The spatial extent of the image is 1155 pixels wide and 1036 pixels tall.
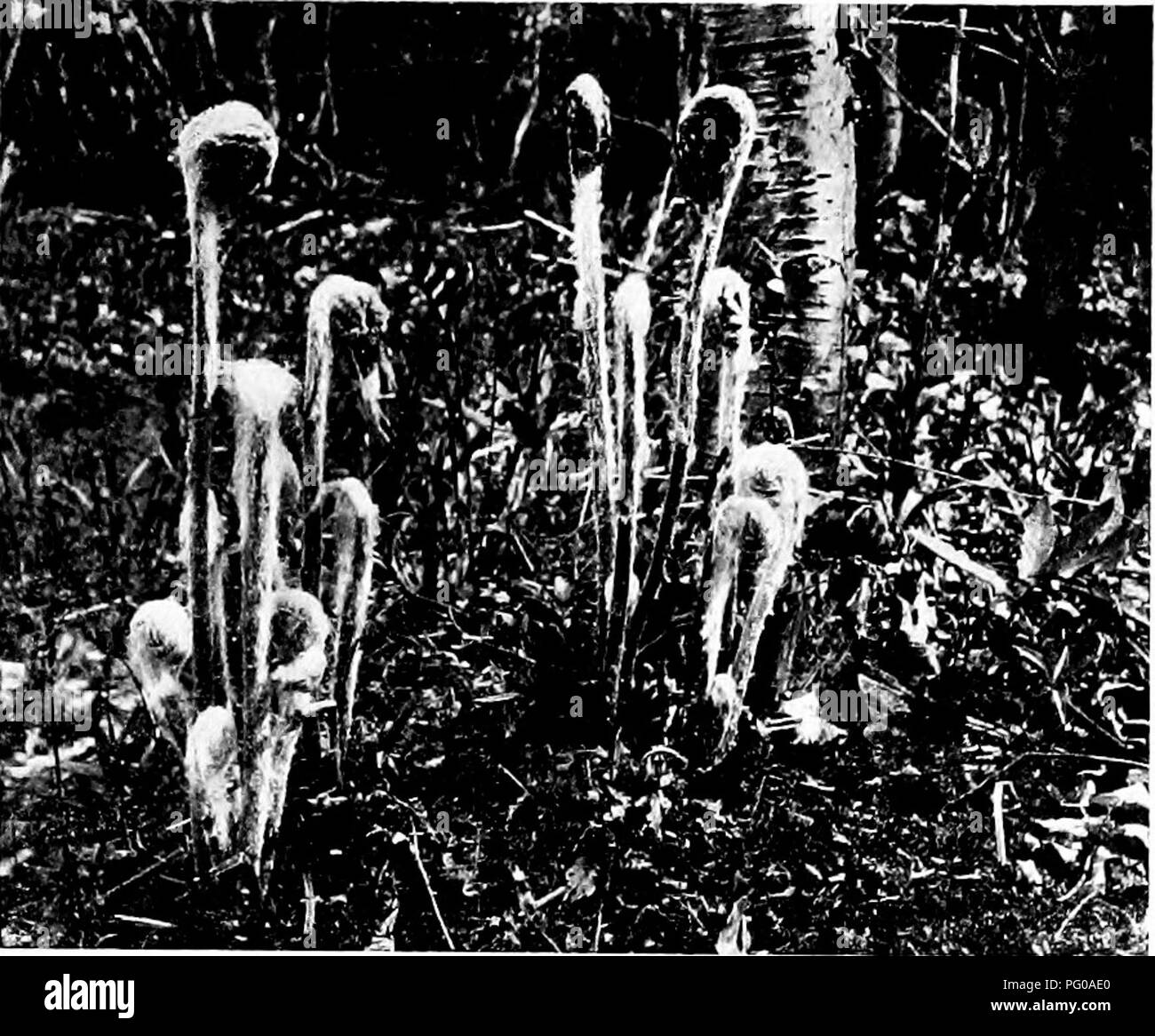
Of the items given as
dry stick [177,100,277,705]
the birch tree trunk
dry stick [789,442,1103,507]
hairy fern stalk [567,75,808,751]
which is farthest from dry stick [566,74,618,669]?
dry stick [177,100,277,705]

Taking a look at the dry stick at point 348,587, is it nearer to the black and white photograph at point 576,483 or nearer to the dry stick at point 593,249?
the black and white photograph at point 576,483

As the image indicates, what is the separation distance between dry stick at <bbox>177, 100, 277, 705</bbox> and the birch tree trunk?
0.78 metres

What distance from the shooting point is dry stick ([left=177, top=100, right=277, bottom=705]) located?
266 cm

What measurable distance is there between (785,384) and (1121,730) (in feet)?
2.66

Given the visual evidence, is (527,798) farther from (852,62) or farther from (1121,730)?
(852,62)

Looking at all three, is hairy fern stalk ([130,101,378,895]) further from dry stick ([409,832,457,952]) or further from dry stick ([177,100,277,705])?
dry stick ([409,832,457,952])

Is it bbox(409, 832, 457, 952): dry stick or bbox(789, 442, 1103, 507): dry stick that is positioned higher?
bbox(789, 442, 1103, 507): dry stick

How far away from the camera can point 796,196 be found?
8.84 feet

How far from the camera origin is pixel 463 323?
269 cm

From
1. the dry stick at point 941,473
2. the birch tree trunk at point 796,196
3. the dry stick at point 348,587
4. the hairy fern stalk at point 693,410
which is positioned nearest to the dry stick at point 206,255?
the dry stick at point 348,587

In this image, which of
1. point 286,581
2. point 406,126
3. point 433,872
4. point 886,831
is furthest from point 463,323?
point 886,831

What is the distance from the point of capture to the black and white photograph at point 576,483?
2.68 metres

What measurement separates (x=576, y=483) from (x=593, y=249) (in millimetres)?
392

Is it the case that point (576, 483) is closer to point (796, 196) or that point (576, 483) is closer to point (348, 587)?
point (348, 587)
